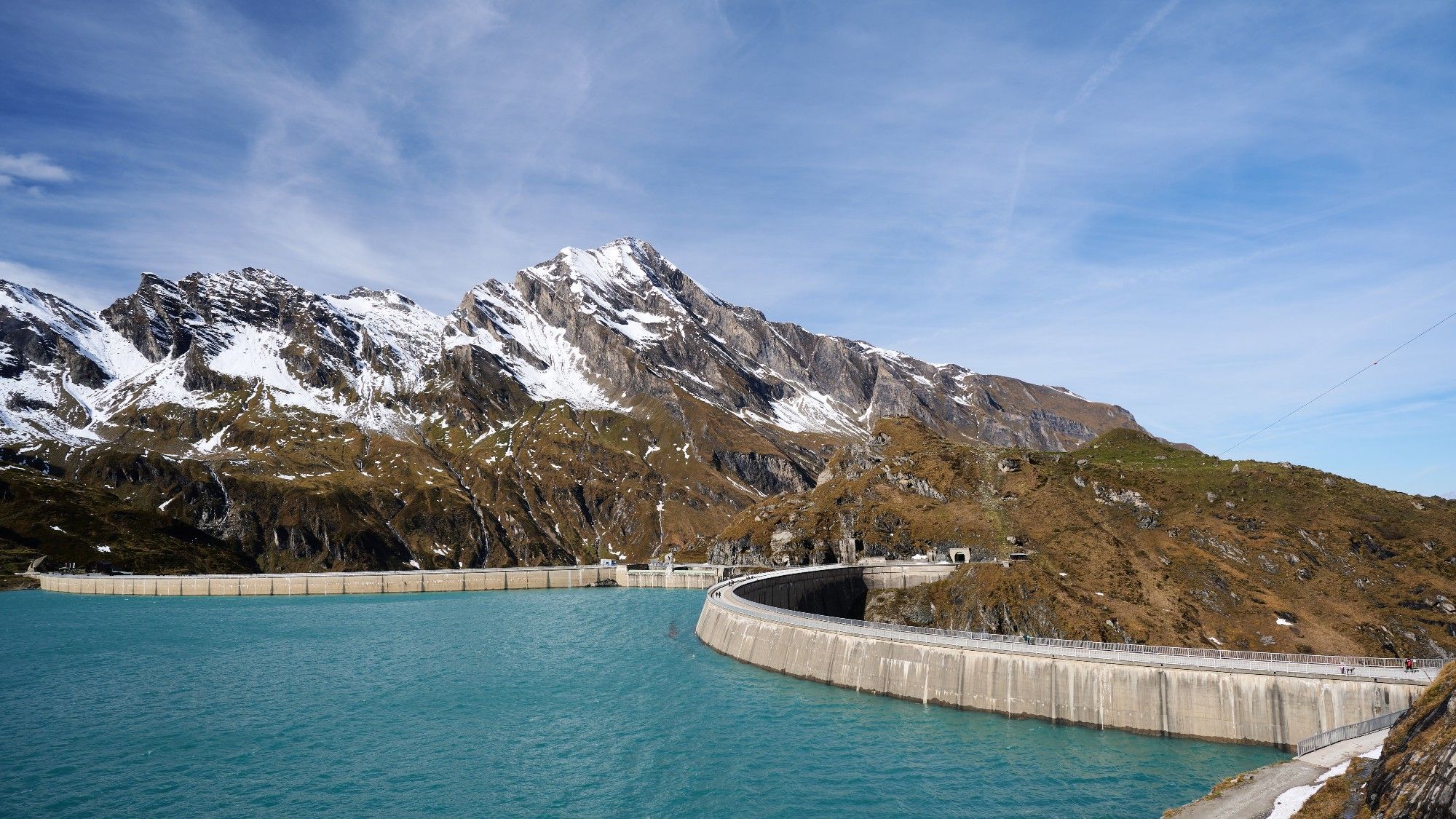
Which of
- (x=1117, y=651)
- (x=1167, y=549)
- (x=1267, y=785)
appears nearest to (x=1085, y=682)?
(x=1117, y=651)

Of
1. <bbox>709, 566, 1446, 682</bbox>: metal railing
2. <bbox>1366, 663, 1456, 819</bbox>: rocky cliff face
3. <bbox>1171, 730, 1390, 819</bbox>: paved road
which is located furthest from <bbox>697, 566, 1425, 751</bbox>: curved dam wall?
<bbox>1366, 663, 1456, 819</bbox>: rocky cliff face

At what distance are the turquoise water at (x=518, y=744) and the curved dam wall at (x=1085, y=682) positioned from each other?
2248 mm

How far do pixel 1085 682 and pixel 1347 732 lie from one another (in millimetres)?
19166

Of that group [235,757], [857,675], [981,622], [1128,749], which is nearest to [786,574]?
[981,622]

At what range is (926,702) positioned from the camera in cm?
7681

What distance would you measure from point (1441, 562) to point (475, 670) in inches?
5930

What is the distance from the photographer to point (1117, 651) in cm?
7219

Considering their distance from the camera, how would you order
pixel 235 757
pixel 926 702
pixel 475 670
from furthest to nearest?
pixel 475 670
pixel 926 702
pixel 235 757

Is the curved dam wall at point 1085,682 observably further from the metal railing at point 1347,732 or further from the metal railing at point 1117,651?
the metal railing at point 1347,732

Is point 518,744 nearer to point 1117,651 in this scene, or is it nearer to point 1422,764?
point 1117,651

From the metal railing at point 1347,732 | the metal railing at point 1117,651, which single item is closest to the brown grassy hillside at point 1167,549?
the metal railing at point 1117,651

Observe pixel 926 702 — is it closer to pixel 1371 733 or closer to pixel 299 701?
pixel 1371 733

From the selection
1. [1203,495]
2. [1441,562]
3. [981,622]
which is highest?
[1203,495]

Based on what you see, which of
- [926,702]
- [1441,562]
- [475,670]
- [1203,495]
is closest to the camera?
[926,702]
